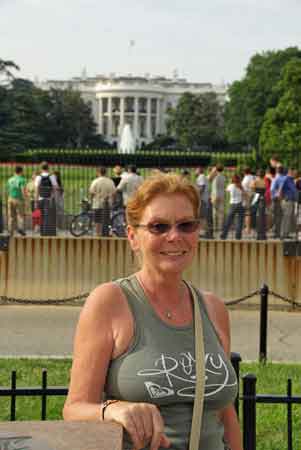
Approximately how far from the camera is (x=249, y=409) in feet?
12.5

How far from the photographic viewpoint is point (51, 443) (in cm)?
252

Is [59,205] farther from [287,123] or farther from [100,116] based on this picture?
[100,116]

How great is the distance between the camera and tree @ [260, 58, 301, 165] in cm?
4909

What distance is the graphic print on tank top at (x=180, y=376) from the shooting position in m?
2.84

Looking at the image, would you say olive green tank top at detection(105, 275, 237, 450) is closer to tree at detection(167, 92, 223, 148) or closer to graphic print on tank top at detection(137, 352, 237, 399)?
graphic print on tank top at detection(137, 352, 237, 399)

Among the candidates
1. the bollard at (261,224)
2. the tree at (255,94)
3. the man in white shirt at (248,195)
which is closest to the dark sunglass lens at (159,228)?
the bollard at (261,224)

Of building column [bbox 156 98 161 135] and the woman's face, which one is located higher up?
building column [bbox 156 98 161 135]

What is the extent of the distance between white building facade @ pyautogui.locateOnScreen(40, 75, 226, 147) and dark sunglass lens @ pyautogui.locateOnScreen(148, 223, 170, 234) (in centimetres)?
13754

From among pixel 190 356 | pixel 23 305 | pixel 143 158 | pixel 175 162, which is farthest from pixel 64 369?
pixel 143 158

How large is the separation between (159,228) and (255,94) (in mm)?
68703

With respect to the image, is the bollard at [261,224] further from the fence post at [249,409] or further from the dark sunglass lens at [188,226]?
the dark sunglass lens at [188,226]

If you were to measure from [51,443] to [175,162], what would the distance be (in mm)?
45683

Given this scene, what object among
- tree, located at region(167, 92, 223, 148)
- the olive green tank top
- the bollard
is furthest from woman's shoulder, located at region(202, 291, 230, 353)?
tree, located at region(167, 92, 223, 148)

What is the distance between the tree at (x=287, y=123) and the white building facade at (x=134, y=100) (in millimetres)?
87595
